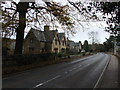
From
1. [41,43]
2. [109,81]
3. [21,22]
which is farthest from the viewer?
[41,43]

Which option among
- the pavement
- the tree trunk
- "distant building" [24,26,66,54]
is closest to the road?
the pavement

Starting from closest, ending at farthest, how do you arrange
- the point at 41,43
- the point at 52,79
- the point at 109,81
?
the point at 109,81 < the point at 52,79 < the point at 41,43

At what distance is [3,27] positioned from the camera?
21312 mm

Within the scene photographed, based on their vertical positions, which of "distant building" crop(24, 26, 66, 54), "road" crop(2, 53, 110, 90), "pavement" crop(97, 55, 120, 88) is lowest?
"pavement" crop(97, 55, 120, 88)

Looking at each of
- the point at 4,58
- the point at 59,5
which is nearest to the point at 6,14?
the point at 4,58

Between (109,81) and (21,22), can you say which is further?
(21,22)

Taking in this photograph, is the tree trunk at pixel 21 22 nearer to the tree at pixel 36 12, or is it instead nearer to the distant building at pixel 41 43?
the tree at pixel 36 12

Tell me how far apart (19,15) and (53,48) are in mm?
51756

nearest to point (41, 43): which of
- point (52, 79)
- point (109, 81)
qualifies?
point (52, 79)

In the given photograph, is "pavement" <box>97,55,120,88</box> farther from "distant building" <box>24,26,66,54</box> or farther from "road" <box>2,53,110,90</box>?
"distant building" <box>24,26,66,54</box>

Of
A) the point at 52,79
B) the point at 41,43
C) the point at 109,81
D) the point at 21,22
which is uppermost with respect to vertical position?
the point at 21,22

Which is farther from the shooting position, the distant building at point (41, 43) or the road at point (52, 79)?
the distant building at point (41, 43)

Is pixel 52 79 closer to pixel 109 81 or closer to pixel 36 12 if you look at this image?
pixel 109 81

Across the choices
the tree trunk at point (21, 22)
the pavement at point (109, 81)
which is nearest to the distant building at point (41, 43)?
the tree trunk at point (21, 22)
